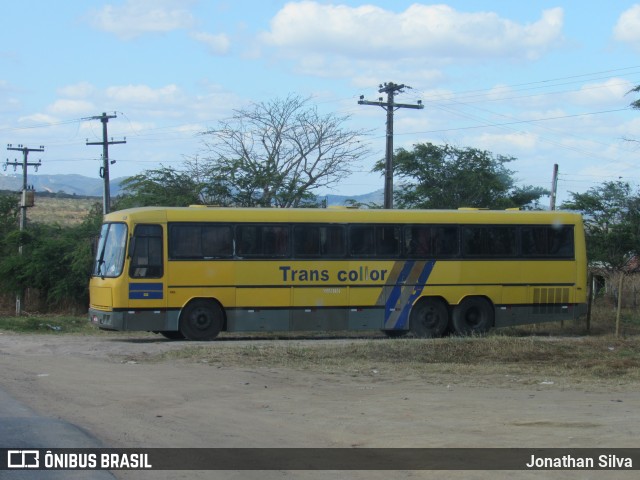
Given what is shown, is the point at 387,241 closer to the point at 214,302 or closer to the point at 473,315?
the point at 473,315

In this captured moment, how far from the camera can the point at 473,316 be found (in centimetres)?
2183

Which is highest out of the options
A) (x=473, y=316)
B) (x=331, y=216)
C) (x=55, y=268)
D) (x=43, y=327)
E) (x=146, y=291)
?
(x=331, y=216)

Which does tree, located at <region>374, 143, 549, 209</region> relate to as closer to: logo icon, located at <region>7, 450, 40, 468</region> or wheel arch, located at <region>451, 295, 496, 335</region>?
wheel arch, located at <region>451, 295, 496, 335</region>

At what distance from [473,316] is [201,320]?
22.8ft

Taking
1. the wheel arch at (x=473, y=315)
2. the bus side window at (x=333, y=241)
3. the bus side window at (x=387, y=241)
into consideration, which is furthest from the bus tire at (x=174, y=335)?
the wheel arch at (x=473, y=315)

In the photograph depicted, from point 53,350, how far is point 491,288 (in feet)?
35.4

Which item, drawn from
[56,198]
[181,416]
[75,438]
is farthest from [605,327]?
[56,198]

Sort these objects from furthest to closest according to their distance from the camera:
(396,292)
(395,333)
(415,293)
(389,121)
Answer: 1. (389,121)
2. (395,333)
3. (415,293)
4. (396,292)

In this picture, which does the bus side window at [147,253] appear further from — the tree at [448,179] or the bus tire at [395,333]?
the tree at [448,179]

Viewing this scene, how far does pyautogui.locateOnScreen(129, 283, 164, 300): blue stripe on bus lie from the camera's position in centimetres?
1931

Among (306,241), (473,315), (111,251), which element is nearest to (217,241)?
(306,241)

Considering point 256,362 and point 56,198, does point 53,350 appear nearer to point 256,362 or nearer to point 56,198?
point 256,362

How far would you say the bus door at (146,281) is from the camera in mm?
19328

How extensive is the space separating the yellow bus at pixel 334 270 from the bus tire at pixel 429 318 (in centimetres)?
3
